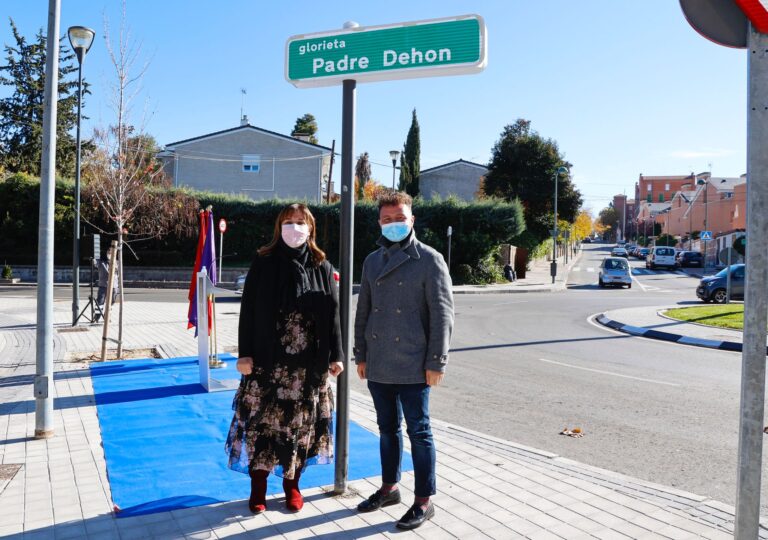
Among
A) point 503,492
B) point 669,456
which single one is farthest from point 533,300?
point 503,492

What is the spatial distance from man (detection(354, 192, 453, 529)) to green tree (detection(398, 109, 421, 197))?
4993 cm

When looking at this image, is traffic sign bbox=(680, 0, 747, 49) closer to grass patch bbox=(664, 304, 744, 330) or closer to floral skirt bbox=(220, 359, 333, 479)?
floral skirt bbox=(220, 359, 333, 479)

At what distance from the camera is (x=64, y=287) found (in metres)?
26.8

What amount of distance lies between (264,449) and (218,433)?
6.41 feet

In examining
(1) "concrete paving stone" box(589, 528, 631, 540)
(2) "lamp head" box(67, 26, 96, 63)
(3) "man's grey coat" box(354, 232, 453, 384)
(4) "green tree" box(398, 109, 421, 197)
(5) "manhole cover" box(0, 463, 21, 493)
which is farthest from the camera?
(4) "green tree" box(398, 109, 421, 197)

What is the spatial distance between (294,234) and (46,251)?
262 centimetres

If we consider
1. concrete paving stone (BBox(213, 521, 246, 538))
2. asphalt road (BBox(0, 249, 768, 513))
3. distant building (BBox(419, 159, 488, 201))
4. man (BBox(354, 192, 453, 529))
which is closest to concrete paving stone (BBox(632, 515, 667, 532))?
asphalt road (BBox(0, 249, 768, 513))

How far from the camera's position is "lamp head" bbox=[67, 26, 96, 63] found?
11844mm

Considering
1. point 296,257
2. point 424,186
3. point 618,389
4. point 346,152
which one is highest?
point 424,186

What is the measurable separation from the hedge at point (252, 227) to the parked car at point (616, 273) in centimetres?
523

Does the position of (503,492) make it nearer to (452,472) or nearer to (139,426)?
(452,472)

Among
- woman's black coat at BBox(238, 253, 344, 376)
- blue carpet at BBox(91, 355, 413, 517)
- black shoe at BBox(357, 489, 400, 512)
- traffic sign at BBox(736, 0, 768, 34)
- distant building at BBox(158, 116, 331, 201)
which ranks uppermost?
distant building at BBox(158, 116, 331, 201)

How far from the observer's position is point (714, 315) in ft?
54.5

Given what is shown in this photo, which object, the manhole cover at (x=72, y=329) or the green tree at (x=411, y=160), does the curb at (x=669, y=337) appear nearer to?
the manhole cover at (x=72, y=329)
